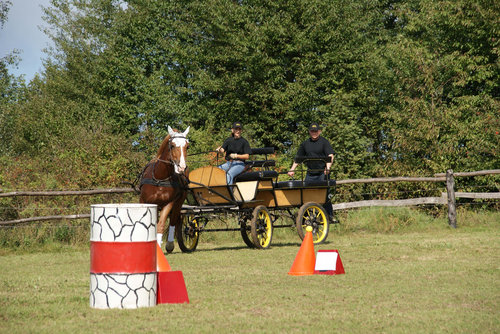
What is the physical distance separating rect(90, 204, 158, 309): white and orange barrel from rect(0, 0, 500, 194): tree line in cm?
1260

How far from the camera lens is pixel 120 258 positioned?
6.95 meters

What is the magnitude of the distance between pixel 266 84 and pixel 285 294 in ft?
99.6

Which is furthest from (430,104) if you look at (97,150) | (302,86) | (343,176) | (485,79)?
(97,150)

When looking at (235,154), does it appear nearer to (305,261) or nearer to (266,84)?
(305,261)

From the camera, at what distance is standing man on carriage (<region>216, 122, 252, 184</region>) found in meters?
14.1

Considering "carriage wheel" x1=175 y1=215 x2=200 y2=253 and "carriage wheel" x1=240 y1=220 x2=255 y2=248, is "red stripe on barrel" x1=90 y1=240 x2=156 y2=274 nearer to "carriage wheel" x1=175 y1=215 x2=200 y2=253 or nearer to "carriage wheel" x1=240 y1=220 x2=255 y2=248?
"carriage wheel" x1=175 y1=215 x2=200 y2=253

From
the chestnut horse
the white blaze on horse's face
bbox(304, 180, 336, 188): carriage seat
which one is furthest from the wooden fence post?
the white blaze on horse's face

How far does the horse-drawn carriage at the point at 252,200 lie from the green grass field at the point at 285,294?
0.51 meters

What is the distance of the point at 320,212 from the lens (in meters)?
15.4

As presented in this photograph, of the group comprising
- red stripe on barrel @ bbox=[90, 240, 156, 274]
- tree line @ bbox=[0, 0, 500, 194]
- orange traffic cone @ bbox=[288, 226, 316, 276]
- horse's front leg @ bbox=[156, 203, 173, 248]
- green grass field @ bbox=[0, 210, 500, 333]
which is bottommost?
green grass field @ bbox=[0, 210, 500, 333]

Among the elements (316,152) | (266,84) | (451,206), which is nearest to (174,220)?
(316,152)

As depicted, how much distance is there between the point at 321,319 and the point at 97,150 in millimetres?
16515

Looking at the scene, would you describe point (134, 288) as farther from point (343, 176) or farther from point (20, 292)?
point (343, 176)

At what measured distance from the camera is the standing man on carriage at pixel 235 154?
46.1ft
